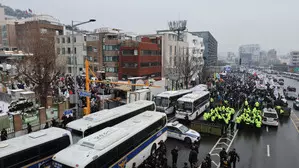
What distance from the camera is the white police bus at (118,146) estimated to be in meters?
8.51

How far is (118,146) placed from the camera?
10172mm

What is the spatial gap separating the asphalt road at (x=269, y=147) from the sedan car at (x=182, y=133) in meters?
3.18

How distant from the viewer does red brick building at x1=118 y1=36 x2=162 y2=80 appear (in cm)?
3731

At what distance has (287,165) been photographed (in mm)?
12938

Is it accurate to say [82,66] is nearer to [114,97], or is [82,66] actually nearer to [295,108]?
[114,97]

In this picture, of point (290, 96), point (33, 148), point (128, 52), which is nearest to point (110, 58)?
point (128, 52)

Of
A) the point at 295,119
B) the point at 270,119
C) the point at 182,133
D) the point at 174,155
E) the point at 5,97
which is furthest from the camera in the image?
the point at 5,97

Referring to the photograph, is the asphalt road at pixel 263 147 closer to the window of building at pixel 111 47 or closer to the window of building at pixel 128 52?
the window of building at pixel 128 52

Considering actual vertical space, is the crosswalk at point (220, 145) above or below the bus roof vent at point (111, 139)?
below

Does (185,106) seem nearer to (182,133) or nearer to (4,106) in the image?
(182,133)

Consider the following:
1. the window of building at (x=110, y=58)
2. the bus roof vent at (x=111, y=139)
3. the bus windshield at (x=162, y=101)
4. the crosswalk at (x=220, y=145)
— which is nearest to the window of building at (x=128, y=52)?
the window of building at (x=110, y=58)

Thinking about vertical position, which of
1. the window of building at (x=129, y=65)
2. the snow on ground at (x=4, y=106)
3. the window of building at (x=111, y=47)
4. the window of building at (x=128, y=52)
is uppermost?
the window of building at (x=111, y=47)

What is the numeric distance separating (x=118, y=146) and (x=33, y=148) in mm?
4094

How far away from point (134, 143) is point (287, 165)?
10.2 meters
